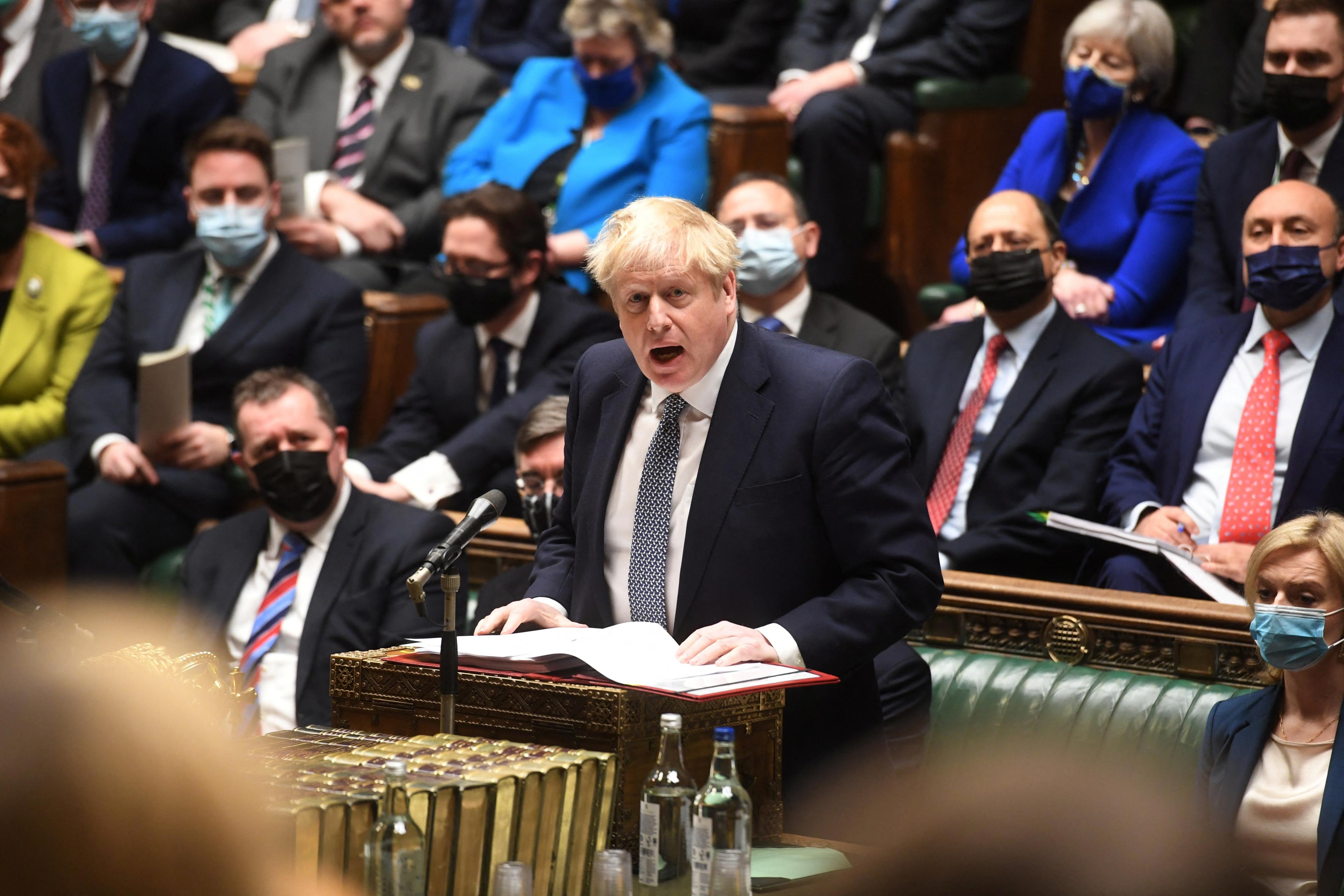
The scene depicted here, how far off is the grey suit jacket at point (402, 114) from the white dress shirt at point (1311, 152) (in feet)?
8.52

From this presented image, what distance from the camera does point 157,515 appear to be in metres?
4.50

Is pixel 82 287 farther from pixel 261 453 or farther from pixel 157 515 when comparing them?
pixel 261 453

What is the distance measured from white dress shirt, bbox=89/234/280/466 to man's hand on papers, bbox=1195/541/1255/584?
9.24 ft

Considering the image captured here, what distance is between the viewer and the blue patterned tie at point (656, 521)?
230 cm

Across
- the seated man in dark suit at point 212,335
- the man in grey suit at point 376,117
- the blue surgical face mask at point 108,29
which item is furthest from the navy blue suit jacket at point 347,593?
the blue surgical face mask at point 108,29

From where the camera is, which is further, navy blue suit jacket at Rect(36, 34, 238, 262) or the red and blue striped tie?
navy blue suit jacket at Rect(36, 34, 238, 262)

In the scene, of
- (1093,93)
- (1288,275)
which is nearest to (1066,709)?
(1288,275)

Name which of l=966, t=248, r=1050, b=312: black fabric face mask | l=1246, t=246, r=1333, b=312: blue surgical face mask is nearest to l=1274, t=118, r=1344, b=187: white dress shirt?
l=1246, t=246, r=1333, b=312: blue surgical face mask

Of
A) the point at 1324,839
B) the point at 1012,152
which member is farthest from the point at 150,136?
the point at 1324,839

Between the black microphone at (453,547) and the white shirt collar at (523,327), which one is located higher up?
the white shirt collar at (523,327)

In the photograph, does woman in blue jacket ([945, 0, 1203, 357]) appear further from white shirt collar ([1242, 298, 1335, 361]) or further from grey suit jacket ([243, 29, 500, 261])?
grey suit jacket ([243, 29, 500, 261])

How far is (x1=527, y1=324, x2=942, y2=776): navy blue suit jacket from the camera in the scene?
226 centimetres

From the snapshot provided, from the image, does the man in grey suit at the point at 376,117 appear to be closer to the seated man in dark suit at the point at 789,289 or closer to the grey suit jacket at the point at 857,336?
the seated man in dark suit at the point at 789,289

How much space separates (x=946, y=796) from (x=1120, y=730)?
2231 millimetres
